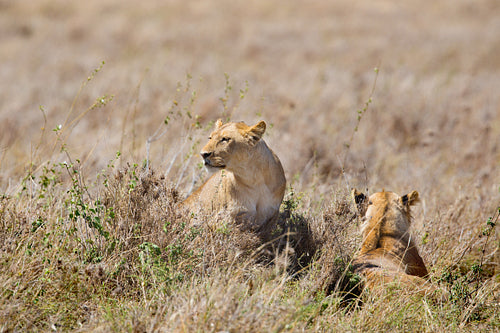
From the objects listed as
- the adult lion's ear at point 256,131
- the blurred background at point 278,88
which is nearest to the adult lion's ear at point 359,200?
the blurred background at point 278,88

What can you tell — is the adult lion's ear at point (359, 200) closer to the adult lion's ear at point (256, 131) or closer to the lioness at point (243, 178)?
the lioness at point (243, 178)

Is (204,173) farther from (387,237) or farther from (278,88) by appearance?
(278,88)

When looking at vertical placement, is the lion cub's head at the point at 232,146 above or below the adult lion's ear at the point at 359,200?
above

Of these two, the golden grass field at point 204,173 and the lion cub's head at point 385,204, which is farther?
the lion cub's head at point 385,204

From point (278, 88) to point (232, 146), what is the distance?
9.73 metres

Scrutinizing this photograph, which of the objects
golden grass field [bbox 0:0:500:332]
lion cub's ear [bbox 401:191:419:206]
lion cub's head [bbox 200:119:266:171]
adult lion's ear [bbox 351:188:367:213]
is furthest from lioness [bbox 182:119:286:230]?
lion cub's ear [bbox 401:191:419:206]

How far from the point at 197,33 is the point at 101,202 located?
17.4 meters

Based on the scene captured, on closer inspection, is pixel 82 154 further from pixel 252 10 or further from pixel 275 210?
pixel 252 10

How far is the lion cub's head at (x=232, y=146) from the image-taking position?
4824 mm

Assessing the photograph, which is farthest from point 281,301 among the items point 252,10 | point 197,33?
point 252,10

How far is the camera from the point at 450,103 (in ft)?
43.5

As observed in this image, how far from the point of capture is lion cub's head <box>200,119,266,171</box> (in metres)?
4.82

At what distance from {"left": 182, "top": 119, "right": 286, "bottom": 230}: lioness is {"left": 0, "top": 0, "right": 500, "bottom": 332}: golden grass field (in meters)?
0.29

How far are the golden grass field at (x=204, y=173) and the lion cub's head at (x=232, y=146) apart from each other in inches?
20.7
